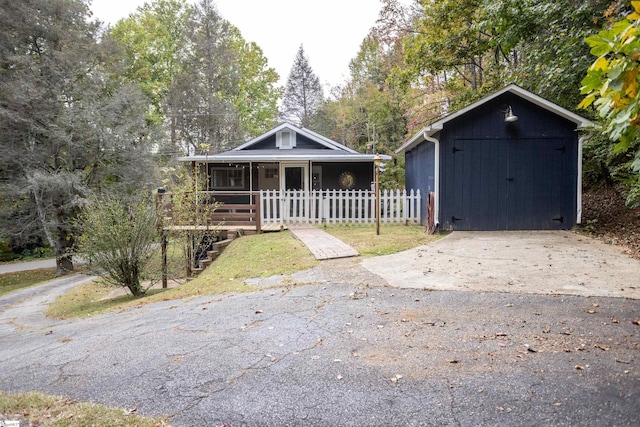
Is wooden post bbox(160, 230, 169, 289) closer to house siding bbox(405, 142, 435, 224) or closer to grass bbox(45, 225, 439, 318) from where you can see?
grass bbox(45, 225, 439, 318)

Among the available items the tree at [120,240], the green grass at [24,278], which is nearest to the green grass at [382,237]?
the tree at [120,240]

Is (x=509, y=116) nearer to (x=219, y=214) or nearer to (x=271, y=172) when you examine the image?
(x=219, y=214)

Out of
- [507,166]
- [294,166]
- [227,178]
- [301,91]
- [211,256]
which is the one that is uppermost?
[301,91]

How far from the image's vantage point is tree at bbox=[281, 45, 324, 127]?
40844 mm

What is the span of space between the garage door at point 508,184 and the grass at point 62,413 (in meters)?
8.90

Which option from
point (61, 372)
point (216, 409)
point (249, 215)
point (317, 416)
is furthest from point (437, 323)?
point (249, 215)

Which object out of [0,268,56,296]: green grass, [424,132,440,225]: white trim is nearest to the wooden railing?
[424,132,440,225]: white trim

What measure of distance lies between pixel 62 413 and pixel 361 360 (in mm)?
2148

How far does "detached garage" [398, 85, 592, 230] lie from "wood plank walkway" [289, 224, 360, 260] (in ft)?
9.41

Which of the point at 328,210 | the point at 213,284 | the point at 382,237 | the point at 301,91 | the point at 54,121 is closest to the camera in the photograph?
the point at 213,284

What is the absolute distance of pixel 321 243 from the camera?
29.3 ft

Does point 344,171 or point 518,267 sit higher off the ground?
point 344,171

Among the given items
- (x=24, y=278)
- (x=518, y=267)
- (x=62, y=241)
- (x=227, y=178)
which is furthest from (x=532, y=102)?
(x=24, y=278)

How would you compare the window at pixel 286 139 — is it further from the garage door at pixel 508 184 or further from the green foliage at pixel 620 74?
Result: the green foliage at pixel 620 74
